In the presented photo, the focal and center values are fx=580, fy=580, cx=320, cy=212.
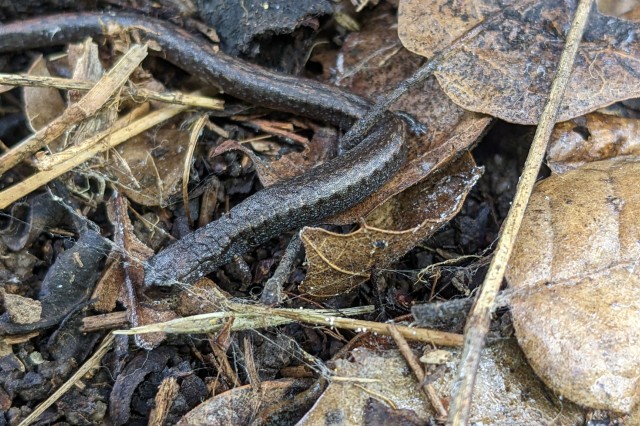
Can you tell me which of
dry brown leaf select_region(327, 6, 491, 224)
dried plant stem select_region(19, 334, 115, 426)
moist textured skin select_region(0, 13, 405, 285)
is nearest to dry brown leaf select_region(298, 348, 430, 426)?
dry brown leaf select_region(327, 6, 491, 224)

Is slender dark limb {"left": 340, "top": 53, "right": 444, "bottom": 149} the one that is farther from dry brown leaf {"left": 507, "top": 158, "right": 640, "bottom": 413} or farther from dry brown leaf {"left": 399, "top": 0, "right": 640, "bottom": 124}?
Answer: dry brown leaf {"left": 507, "top": 158, "right": 640, "bottom": 413}

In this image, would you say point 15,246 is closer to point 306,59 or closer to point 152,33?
point 152,33

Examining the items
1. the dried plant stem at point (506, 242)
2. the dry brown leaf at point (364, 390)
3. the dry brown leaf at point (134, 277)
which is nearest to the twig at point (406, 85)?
the dried plant stem at point (506, 242)

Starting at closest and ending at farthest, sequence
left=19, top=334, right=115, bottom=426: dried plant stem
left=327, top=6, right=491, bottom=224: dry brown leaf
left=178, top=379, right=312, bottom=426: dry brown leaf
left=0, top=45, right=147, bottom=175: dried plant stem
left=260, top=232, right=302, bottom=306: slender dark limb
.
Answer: left=178, top=379, right=312, bottom=426: dry brown leaf
left=19, top=334, right=115, bottom=426: dried plant stem
left=260, top=232, right=302, bottom=306: slender dark limb
left=327, top=6, right=491, bottom=224: dry brown leaf
left=0, top=45, right=147, bottom=175: dried plant stem

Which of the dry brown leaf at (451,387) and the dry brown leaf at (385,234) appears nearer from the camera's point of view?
the dry brown leaf at (451,387)

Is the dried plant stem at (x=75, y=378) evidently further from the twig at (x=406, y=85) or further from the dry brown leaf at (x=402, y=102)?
the twig at (x=406, y=85)
